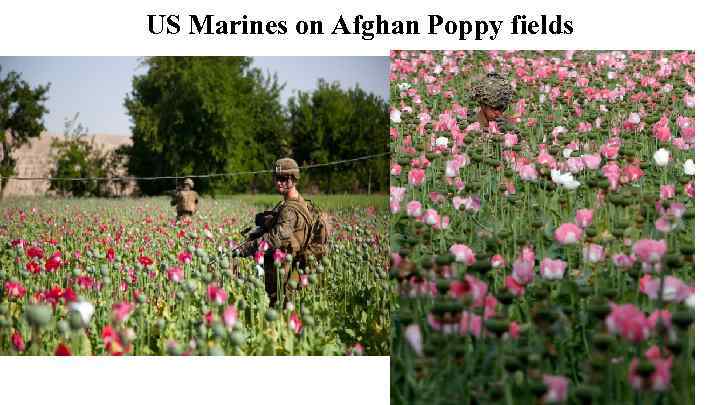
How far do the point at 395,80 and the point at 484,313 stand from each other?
5.33 feet

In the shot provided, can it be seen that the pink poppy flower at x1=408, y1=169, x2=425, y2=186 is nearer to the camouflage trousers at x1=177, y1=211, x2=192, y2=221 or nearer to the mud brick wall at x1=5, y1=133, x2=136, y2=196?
the camouflage trousers at x1=177, y1=211, x2=192, y2=221

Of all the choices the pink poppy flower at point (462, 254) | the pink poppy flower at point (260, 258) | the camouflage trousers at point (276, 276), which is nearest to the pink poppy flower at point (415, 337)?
the pink poppy flower at point (462, 254)

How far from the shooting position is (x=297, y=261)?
178 inches

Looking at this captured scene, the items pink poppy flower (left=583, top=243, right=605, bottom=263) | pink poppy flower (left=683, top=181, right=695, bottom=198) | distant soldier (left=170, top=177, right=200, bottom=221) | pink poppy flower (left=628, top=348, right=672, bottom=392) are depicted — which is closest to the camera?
pink poppy flower (left=628, top=348, right=672, bottom=392)

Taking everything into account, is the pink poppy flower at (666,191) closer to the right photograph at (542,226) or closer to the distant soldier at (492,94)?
the right photograph at (542,226)

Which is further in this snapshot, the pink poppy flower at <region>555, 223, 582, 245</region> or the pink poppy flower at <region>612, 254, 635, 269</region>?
the pink poppy flower at <region>555, 223, 582, 245</region>

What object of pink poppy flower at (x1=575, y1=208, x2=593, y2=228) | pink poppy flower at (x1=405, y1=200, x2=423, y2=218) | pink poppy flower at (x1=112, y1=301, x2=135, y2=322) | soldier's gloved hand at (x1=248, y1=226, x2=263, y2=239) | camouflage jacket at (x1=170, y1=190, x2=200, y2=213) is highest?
camouflage jacket at (x1=170, y1=190, x2=200, y2=213)

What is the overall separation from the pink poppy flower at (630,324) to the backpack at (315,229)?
1.85 m

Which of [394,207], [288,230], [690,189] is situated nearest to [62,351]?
[288,230]

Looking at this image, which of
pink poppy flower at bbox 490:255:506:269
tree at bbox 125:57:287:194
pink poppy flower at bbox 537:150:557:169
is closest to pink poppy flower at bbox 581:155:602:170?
pink poppy flower at bbox 537:150:557:169

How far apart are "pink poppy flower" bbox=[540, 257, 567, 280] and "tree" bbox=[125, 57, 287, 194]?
5.54ft

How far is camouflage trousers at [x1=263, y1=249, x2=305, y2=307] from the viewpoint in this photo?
14.6 ft

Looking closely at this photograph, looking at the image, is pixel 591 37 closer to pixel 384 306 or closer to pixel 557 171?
pixel 557 171

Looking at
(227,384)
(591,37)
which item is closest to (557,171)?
(591,37)
